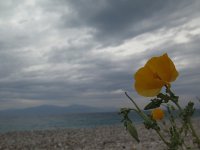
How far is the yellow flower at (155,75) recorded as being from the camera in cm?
110

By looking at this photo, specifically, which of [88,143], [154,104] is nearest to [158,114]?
[154,104]

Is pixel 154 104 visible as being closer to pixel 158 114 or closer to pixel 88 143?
pixel 158 114

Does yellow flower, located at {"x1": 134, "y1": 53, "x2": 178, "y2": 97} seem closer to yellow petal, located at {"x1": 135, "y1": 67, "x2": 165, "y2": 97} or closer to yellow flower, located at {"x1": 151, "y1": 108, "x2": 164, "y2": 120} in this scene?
yellow petal, located at {"x1": 135, "y1": 67, "x2": 165, "y2": 97}

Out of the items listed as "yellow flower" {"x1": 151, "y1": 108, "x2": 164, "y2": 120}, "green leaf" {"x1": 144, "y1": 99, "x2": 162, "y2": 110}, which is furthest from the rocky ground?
"green leaf" {"x1": 144, "y1": 99, "x2": 162, "y2": 110}

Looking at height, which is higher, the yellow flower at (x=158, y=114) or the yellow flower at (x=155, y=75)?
the yellow flower at (x=155, y=75)

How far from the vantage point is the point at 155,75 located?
1129mm

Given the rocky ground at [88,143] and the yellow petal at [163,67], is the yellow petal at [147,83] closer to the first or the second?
the yellow petal at [163,67]

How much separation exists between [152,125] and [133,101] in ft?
0.48

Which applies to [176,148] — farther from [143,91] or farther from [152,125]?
[143,91]

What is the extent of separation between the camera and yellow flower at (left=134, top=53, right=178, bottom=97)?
43.4 inches

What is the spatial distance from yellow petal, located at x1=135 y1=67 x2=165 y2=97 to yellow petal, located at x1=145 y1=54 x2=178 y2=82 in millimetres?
16

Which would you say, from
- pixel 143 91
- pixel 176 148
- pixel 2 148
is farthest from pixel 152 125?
pixel 2 148

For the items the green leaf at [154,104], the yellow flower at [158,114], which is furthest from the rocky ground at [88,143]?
the green leaf at [154,104]

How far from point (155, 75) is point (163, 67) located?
5 cm
